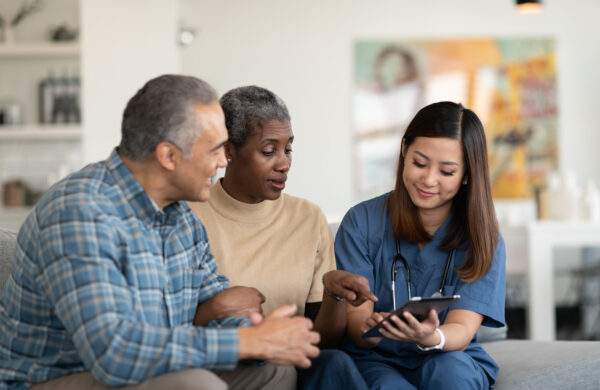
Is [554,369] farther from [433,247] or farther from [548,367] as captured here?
[433,247]

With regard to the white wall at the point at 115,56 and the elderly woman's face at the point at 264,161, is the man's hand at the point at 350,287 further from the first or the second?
the white wall at the point at 115,56

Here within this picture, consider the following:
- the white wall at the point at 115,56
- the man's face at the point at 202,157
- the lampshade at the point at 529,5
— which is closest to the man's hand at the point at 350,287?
the man's face at the point at 202,157

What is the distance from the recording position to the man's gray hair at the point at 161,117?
1623mm

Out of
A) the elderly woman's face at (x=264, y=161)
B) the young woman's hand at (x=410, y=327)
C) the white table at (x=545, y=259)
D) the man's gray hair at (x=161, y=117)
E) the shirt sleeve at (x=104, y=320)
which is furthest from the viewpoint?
the white table at (x=545, y=259)

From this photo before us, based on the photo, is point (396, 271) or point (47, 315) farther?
point (396, 271)

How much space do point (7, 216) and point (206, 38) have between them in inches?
81.3

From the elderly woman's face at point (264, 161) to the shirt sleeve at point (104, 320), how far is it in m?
0.69

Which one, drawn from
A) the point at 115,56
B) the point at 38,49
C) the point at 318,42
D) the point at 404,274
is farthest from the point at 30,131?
the point at 404,274

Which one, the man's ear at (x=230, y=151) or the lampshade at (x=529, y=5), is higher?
the lampshade at (x=529, y=5)

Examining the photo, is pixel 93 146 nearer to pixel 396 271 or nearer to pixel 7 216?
pixel 7 216

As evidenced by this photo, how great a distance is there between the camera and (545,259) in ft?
14.5

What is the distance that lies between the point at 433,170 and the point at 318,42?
164 inches

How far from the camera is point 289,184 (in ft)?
20.0

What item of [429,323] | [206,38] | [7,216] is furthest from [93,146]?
[429,323]
